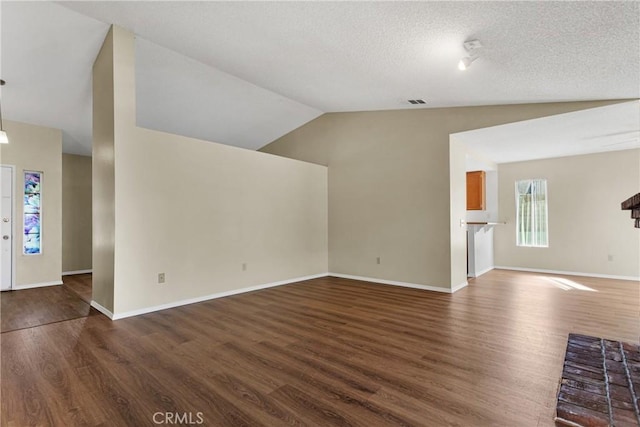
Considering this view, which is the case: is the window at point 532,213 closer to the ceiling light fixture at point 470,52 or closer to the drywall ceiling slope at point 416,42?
the drywall ceiling slope at point 416,42

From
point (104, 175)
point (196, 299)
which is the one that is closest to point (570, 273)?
point (196, 299)

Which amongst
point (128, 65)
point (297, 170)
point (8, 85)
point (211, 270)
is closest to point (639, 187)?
point (297, 170)

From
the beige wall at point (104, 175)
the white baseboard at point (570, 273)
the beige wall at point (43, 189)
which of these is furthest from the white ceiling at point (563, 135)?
the beige wall at point (43, 189)

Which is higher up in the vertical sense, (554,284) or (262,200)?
(262,200)

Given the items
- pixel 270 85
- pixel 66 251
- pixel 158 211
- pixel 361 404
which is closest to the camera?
pixel 361 404

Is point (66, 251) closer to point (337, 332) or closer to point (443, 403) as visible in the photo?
point (337, 332)

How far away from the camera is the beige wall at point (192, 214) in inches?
145

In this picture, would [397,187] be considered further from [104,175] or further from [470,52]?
[104,175]

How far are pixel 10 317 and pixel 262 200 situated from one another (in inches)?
138

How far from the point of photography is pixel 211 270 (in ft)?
15.0

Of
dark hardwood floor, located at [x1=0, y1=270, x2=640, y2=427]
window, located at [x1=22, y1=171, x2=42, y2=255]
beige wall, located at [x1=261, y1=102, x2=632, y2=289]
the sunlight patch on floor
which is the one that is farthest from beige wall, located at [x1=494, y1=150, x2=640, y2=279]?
window, located at [x1=22, y1=171, x2=42, y2=255]

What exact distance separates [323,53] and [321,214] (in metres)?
3.51

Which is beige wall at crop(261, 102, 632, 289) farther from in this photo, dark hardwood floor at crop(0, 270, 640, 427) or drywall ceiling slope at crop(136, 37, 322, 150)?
dark hardwood floor at crop(0, 270, 640, 427)

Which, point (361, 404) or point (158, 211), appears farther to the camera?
point (158, 211)
